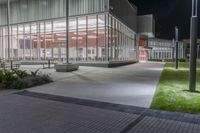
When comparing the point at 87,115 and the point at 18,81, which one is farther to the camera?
the point at 18,81

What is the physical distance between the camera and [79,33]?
26688mm

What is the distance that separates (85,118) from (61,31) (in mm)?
23931

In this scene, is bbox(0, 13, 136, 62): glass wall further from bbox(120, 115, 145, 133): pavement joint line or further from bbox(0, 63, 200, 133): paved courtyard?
bbox(120, 115, 145, 133): pavement joint line

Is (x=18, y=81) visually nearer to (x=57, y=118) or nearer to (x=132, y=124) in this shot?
(x=57, y=118)

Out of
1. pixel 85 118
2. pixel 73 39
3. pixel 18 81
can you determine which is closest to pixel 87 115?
pixel 85 118

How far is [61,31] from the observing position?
28.3 metres

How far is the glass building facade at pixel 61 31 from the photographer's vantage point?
24172 millimetres

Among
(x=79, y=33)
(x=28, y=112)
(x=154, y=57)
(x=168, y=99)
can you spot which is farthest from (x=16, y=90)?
(x=154, y=57)

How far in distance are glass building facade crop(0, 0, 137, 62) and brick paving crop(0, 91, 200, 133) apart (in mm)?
16697

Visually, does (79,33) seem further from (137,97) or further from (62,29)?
(137,97)

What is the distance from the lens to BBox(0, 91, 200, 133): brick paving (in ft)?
15.8

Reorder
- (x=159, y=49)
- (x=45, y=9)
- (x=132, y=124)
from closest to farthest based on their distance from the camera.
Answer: (x=132, y=124)
(x=45, y=9)
(x=159, y=49)

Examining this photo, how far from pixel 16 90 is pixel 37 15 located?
22.0 m

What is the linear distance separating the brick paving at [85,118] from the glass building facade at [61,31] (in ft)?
54.8
